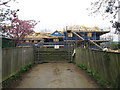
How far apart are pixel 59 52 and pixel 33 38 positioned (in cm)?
2257

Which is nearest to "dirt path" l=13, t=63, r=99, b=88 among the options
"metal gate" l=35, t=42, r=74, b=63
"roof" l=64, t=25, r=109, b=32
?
"metal gate" l=35, t=42, r=74, b=63

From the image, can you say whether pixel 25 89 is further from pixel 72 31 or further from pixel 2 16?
pixel 72 31

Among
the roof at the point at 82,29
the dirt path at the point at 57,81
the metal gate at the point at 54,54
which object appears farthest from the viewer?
the roof at the point at 82,29

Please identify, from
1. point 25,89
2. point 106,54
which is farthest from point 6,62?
point 106,54

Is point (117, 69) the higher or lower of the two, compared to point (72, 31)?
lower

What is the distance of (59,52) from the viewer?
15562mm

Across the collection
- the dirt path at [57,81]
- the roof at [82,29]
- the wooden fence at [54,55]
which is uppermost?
the roof at [82,29]

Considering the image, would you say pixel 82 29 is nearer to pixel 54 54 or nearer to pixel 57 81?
pixel 54 54

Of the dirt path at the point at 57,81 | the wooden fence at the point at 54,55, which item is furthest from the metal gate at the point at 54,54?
the dirt path at the point at 57,81

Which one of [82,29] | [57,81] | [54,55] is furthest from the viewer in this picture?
[82,29]

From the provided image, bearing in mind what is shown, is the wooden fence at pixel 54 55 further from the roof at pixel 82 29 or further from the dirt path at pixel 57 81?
the roof at pixel 82 29

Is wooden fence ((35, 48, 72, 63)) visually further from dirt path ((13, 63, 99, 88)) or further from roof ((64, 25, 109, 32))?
roof ((64, 25, 109, 32))

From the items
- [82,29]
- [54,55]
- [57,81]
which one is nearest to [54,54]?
[54,55]

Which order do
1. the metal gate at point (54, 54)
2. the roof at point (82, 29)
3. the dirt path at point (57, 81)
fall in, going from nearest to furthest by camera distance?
the dirt path at point (57, 81) < the metal gate at point (54, 54) < the roof at point (82, 29)
